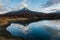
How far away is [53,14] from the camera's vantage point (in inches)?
77.9

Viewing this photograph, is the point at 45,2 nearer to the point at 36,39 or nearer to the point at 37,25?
the point at 37,25

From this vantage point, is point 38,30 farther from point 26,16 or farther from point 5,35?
point 5,35

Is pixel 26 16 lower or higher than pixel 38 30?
higher

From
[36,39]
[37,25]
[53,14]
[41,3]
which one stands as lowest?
[36,39]

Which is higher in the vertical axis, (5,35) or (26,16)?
(26,16)

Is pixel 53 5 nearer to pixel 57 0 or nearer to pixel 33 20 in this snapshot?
pixel 57 0

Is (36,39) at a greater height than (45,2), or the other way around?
(45,2)

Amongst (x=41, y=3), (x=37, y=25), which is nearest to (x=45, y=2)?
(x=41, y=3)

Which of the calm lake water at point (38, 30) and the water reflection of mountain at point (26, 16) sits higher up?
the water reflection of mountain at point (26, 16)

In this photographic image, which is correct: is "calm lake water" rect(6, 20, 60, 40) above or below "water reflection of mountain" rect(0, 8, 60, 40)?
below

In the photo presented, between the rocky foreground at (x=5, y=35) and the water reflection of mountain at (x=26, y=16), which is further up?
the water reflection of mountain at (x=26, y=16)

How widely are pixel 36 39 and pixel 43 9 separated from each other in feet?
1.23

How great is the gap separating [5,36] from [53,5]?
0.70 m

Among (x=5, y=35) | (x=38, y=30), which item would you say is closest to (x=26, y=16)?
(x=38, y=30)
